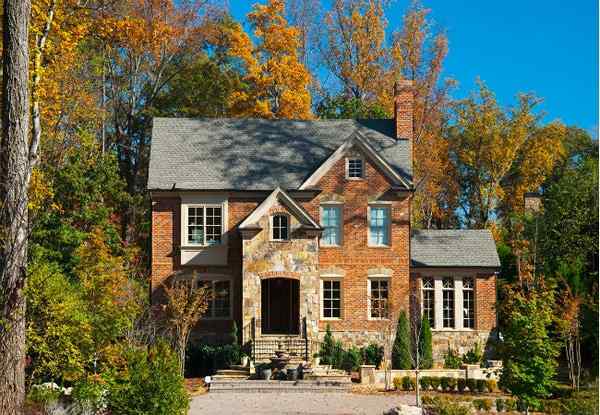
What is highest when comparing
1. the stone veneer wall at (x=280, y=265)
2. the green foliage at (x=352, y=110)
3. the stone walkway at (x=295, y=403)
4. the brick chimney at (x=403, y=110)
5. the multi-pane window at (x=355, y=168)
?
the green foliage at (x=352, y=110)

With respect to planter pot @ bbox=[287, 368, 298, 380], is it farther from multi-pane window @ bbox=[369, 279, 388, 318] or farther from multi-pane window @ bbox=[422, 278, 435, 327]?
multi-pane window @ bbox=[422, 278, 435, 327]

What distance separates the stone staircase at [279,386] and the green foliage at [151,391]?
31.5 feet

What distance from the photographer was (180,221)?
109 ft

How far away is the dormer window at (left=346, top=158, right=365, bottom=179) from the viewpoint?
33719 millimetres

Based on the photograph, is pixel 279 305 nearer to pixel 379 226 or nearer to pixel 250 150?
pixel 379 226

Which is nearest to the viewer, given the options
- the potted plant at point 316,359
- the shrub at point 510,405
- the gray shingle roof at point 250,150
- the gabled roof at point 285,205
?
the shrub at point 510,405

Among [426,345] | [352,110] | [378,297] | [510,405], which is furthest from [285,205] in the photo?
[352,110]

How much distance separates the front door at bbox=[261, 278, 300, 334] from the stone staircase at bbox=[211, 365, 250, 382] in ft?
13.2

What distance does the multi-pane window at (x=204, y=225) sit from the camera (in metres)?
33.2

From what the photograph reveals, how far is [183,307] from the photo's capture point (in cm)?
2872

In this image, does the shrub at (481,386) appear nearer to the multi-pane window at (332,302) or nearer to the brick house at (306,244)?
the brick house at (306,244)

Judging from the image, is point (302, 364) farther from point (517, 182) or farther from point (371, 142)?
point (517, 182)

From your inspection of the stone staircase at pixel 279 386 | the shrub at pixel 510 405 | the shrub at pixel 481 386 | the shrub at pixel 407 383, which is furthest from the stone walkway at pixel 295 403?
the shrub at pixel 510 405

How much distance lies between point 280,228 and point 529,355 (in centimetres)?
1210
